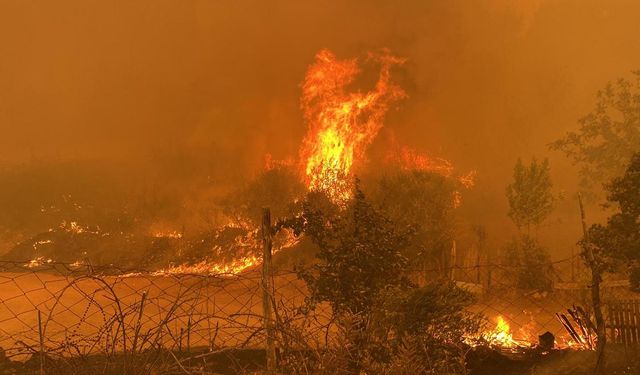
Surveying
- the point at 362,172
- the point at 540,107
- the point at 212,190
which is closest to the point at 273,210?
the point at 362,172

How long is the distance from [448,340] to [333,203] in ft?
55.9

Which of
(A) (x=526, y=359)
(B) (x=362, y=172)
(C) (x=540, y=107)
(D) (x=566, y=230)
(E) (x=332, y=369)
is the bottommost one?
(A) (x=526, y=359)

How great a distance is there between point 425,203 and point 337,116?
12.2 meters

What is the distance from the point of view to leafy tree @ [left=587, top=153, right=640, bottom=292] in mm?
6551

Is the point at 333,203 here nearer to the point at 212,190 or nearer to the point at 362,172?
the point at 362,172

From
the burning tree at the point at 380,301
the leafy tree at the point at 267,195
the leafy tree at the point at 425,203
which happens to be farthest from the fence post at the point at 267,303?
the leafy tree at the point at 267,195

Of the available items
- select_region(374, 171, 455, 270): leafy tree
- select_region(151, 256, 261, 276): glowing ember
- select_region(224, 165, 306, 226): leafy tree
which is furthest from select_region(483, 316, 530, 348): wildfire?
select_region(224, 165, 306, 226): leafy tree

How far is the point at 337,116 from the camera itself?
30.0 meters

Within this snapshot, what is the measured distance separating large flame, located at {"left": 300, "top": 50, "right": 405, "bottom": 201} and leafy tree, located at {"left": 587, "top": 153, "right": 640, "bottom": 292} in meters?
20.4

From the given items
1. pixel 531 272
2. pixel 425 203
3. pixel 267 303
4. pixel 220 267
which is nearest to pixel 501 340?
pixel 267 303

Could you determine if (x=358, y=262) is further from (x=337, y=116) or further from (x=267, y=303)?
(x=337, y=116)

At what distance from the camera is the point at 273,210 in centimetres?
2559

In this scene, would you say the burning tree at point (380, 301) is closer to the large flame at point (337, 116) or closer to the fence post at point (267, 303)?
the fence post at point (267, 303)

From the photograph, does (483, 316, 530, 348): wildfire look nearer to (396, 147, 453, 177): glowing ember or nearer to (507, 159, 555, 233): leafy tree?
Result: (507, 159, 555, 233): leafy tree
